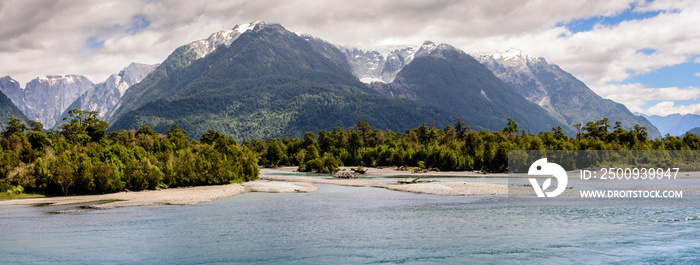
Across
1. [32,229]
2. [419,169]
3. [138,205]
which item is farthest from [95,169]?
[419,169]

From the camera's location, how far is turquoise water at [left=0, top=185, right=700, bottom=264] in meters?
38.8

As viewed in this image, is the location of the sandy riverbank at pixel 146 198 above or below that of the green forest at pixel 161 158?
below

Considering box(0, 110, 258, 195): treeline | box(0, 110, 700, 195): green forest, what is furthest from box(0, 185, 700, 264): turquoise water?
box(0, 110, 700, 195): green forest

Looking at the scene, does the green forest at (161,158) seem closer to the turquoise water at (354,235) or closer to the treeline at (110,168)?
the treeline at (110,168)

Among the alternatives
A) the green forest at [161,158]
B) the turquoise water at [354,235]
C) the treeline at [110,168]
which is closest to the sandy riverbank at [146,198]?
the treeline at [110,168]

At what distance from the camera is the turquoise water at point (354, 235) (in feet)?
127

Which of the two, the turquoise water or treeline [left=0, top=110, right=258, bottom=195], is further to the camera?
treeline [left=0, top=110, right=258, bottom=195]

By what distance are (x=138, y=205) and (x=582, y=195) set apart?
6561 cm

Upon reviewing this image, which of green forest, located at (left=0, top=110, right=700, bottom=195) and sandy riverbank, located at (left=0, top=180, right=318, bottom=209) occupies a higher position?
green forest, located at (left=0, top=110, right=700, bottom=195)

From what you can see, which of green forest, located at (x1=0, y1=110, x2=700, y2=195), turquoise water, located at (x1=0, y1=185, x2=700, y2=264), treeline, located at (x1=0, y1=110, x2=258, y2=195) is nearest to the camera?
turquoise water, located at (x1=0, y1=185, x2=700, y2=264)

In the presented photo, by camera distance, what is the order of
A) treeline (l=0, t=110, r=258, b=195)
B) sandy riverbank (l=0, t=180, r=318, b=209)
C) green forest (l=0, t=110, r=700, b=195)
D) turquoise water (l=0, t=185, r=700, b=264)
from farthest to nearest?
green forest (l=0, t=110, r=700, b=195) < treeline (l=0, t=110, r=258, b=195) < sandy riverbank (l=0, t=180, r=318, b=209) < turquoise water (l=0, t=185, r=700, b=264)

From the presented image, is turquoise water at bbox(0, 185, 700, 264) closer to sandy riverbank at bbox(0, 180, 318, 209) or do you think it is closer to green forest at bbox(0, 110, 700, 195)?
sandy riverbank at bbox(0, 180, 318, 209)

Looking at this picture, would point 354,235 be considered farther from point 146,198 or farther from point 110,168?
point 110,168

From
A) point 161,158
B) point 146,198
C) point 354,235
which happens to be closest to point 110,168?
point 146,198
